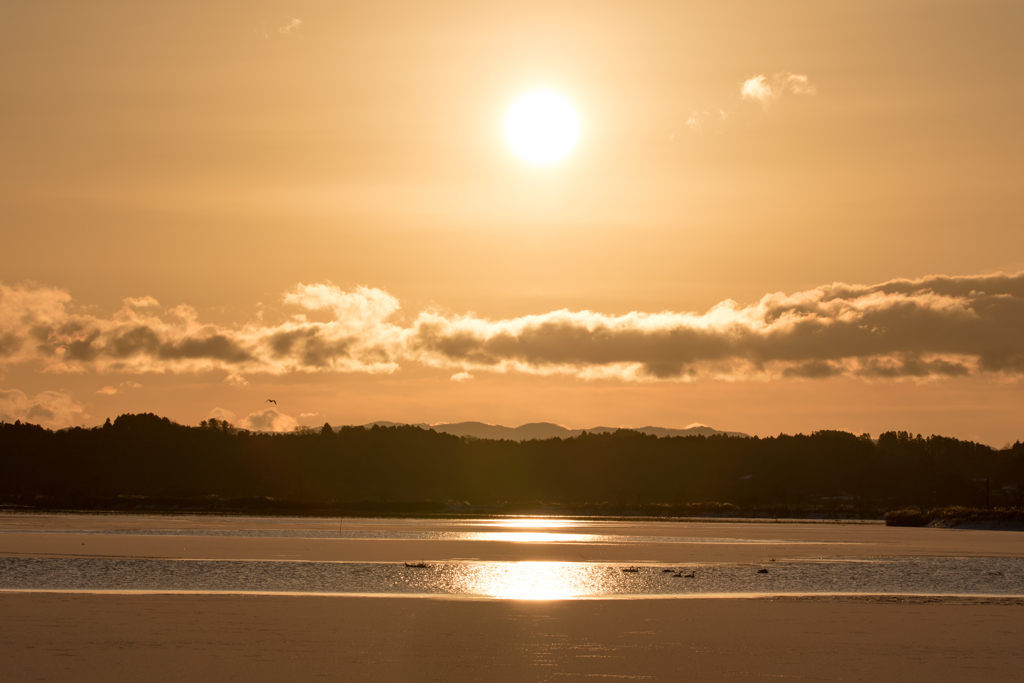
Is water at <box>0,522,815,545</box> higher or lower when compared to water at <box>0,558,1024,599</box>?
higher

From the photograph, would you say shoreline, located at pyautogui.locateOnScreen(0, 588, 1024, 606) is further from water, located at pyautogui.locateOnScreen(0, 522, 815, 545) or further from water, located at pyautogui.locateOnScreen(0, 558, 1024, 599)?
water, located at pyautogui.locateOnScreen(0, 522, 815, 545)

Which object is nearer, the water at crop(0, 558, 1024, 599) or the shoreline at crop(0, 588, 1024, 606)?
the shoreline at crop(0, 588, 1024, 606)

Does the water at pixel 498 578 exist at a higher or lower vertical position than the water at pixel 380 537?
lower

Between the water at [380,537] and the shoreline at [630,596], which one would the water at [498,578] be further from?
the water at [380,537]

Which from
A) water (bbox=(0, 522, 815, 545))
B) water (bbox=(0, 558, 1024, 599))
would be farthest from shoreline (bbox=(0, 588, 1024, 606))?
water (bbox=(0, 522, 815, 545))

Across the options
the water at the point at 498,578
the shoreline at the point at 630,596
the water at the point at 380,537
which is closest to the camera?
the shoreline at the point at 630,596

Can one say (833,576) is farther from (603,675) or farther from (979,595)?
(603,675)

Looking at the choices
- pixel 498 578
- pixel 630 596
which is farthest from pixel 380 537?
pixel 630 596

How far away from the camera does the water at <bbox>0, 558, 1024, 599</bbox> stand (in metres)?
42.1

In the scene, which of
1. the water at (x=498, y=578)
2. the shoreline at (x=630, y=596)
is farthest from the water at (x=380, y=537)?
the shoreline at (x=630, y=596)

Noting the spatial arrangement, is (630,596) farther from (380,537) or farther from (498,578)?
(380,537)

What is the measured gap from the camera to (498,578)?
48.5m

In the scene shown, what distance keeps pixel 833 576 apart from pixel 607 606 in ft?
66.9

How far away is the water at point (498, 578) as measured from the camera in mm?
42125
